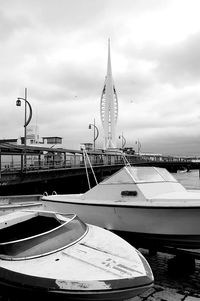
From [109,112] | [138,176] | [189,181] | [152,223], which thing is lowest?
[189,181]

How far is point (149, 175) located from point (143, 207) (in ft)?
6.55

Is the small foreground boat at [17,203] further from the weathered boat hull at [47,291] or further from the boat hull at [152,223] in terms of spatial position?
the weathered boat hull at [47,291]

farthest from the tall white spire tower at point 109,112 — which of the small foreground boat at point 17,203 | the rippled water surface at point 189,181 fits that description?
the small foreground boat at point 17,203

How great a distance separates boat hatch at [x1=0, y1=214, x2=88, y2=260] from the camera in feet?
16.4

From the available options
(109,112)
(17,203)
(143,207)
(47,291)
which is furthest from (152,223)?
(109,112)

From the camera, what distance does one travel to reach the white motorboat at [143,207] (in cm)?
702

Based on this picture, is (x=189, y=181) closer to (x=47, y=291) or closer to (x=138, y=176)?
(x=138, y=176)

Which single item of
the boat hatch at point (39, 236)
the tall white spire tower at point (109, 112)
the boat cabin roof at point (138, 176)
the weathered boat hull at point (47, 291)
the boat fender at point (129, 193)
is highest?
the tall white spire tower at point (109, 112)

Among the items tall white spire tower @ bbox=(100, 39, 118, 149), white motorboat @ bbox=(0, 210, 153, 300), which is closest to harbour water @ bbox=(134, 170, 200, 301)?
white motorboat @ bbox=(0, 210, 153, 300)

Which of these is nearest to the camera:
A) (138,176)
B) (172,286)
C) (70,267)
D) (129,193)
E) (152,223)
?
(70,267)

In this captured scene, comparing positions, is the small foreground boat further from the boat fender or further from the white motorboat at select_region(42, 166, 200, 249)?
the boat fender

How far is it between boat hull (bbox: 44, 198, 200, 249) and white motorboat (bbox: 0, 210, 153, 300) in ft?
5.43

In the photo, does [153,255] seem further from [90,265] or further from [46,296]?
[46,296]

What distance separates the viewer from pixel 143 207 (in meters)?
7.37
